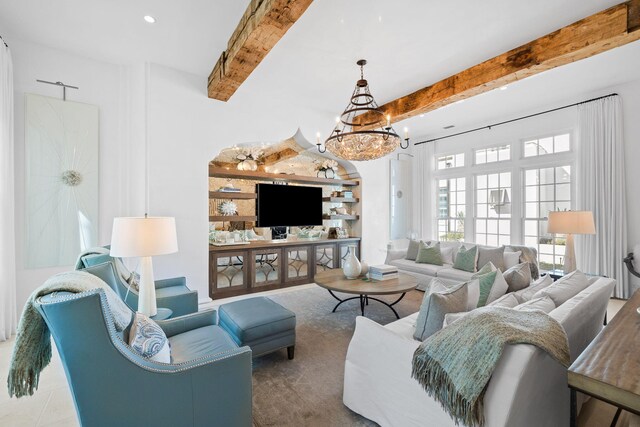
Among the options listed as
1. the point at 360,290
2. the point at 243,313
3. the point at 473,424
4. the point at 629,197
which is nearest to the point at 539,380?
the point at 473,424

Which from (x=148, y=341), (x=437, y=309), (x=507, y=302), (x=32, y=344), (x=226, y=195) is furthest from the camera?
(x=226, y=195)

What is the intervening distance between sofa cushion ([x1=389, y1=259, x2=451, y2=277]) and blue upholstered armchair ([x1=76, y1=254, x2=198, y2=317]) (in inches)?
128

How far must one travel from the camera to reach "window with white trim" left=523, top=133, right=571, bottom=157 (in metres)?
4.70

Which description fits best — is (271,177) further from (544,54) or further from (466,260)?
(544,54)

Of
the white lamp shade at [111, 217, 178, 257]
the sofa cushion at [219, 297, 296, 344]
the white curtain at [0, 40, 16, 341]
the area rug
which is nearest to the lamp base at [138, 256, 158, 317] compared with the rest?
the white lamp shade at [111, 217, 178, 257]

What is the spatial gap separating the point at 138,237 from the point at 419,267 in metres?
3.86

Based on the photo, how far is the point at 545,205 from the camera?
4910mm

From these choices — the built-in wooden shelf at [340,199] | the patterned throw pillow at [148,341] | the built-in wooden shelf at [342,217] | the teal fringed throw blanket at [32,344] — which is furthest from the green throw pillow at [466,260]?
the teal fringed throw blanket at [32,344]

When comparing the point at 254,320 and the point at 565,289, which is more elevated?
the point at 565,289

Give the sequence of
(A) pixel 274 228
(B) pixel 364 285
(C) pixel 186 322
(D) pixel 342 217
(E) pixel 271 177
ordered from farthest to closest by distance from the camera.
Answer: (D) pixel 342 217 → (A) pixel 274 228 → (E) pixel 271 177 → (B) pixel 364 285 → (C) pixel 186 322

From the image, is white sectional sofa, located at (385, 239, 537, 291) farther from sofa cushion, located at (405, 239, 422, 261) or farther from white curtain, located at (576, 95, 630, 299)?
white curtain, located at (576, 95, 630, 299)

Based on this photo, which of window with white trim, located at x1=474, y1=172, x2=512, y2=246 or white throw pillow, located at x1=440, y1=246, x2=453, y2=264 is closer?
white throw pillow, located at x1=440, y1=246, x2=453, y2=264

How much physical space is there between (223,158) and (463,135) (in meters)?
4.91

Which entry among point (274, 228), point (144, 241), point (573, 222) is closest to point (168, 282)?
point (144, 241)
